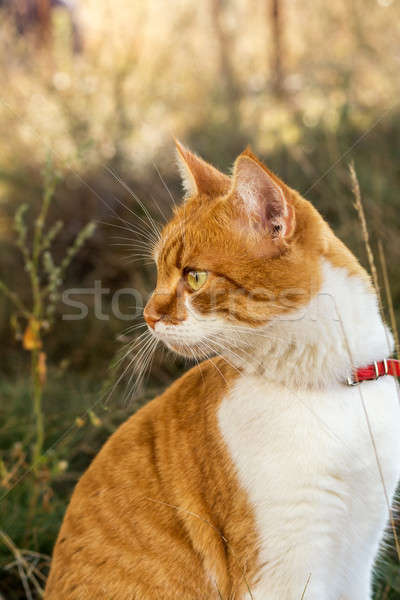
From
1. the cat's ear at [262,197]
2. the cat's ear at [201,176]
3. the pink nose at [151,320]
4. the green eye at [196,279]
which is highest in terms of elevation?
the cat's ear at [201,176]

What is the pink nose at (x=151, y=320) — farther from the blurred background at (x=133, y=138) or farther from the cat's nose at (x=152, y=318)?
the blurred background at (x=133, y=138)

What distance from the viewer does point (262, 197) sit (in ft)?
5.35

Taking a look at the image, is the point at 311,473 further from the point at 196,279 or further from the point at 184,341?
the point at 196,279

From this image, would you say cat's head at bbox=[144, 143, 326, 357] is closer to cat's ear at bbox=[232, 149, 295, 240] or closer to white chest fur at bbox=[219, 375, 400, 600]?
cat's ear at bbox=[232, 149, 295, 240]

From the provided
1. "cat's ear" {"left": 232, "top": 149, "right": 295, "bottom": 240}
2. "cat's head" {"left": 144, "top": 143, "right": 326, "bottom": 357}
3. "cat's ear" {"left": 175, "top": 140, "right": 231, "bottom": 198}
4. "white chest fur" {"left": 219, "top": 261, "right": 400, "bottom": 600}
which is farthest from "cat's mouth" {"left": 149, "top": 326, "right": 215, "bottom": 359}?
"cat's ear" {"left": 175, "top": 140, "right": 231, "bottom": 198}

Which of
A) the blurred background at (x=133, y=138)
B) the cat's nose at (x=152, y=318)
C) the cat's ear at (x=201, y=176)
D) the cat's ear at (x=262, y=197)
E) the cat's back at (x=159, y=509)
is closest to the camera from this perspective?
the cat's ear at (x=262, y=197)

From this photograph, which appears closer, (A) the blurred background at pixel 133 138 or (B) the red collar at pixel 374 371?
(B) the red collar at pixel 374 371

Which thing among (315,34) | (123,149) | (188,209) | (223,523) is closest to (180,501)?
(223,523)

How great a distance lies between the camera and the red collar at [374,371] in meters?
1.66

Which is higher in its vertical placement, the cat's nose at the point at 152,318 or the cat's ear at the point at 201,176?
the cat's ear at the point at 201,176

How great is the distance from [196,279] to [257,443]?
0.51 meters

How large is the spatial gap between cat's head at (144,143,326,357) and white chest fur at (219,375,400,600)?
21 cm

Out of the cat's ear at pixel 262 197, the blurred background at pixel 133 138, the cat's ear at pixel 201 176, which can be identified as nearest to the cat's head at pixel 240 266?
the cat's ear at pixel 262 197

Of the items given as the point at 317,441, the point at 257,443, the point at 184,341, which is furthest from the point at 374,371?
the point at 184,341
